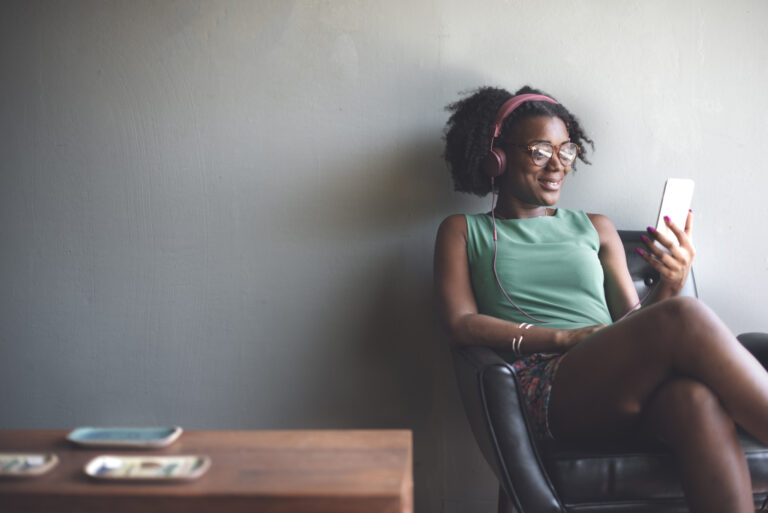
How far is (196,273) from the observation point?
5.81ft

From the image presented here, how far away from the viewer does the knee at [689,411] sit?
1051mm

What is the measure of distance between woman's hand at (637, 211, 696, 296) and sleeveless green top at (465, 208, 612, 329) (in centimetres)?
15

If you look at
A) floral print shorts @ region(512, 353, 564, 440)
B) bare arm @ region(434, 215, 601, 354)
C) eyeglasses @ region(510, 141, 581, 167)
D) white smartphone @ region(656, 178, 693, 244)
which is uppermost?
eyeglasses @ region(510, 141, 581, 167)

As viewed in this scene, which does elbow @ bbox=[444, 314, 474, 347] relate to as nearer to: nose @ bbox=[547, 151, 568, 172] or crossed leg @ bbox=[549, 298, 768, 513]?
crossed leg @ bbox=[549, 298, 768, 513]

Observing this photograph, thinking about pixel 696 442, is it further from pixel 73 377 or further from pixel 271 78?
pixel 73 377

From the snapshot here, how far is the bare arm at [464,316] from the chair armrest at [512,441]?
0.23 metres

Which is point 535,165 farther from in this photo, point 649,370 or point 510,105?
point 649,370

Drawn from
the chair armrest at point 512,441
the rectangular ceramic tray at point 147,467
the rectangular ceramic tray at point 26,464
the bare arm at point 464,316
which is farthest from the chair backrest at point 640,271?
the rectangular ceramic tray at point 26,464

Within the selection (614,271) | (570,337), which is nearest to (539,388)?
(570,337)

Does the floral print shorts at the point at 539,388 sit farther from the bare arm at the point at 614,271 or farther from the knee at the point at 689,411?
the bare arm at the point at 614,271

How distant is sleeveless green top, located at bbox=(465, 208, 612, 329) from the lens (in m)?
1.49

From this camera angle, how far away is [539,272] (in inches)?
59.9

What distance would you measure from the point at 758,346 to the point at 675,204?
0.41 meters

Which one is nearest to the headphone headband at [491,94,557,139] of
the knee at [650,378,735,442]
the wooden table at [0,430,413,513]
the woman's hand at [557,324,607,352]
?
the woman's hand at [557,324,607,352]
